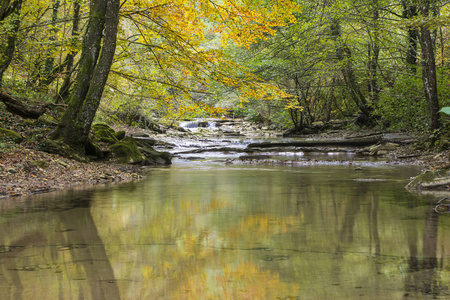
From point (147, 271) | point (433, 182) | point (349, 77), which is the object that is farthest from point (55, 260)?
point (349, 77)

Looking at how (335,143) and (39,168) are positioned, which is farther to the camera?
(335,143)

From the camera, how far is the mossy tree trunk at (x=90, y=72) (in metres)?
9.34

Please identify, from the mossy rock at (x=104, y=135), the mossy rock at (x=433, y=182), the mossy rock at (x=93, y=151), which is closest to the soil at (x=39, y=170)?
the mossy rock at (x=93, y=151)

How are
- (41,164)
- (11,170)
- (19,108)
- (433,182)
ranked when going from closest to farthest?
(433,182), (11,170), (41,164), (19,108)

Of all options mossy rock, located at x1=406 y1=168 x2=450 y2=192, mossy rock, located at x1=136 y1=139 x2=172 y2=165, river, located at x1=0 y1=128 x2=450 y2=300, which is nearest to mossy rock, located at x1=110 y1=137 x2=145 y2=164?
mossy rock, located at x1=136 y1=139 x2=172 y2=165

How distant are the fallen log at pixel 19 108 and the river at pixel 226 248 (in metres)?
6.68

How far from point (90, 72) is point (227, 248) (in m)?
8.00

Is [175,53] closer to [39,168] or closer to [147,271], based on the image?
[39,168]

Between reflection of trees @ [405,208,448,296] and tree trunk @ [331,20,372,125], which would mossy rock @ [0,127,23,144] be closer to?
reflection of trees @ [405,208,448,296]

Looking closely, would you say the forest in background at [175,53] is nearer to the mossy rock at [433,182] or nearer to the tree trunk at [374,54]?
the tree trunk at [374,54]

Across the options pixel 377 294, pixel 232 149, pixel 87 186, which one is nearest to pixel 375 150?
pixel 232 149

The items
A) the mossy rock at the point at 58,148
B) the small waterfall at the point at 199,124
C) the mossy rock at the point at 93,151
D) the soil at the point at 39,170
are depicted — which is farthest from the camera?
the small waterfall at the point at 199,124

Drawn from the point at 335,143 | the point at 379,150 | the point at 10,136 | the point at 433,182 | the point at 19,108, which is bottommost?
the point at 433,182

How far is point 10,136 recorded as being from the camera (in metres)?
8.91
